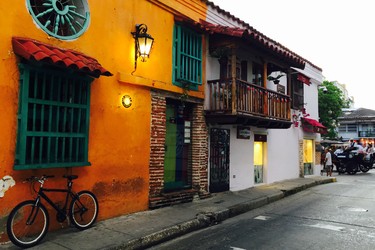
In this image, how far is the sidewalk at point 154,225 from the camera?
5.16 meters

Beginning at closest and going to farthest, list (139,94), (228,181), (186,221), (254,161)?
(186,221) → (139,94) → (228,181) → (254,161)

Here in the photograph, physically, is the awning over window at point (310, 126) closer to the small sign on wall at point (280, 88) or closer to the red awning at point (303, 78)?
the red awning at point (303, 78)

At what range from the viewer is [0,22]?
5.08 meters

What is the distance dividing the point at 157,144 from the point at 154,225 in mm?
2230

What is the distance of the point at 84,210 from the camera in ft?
19.3

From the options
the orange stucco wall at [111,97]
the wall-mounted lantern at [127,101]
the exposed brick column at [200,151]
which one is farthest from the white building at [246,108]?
the wall-mounted lantern at [127,101]

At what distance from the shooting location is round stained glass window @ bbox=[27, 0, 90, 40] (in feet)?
19.2

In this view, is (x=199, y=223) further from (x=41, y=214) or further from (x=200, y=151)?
(x=41, y=214)

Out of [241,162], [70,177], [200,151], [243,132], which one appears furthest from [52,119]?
[241,162]

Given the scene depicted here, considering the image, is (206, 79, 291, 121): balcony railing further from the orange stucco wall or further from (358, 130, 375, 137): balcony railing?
(358, 130, 375, 137): balcony railing

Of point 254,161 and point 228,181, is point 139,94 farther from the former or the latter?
point 254,161

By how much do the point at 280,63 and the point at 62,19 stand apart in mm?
7861

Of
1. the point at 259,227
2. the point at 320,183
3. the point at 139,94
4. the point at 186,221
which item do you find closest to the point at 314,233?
the point at 259,227

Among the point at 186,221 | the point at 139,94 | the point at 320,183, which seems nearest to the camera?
the point at 186,221
